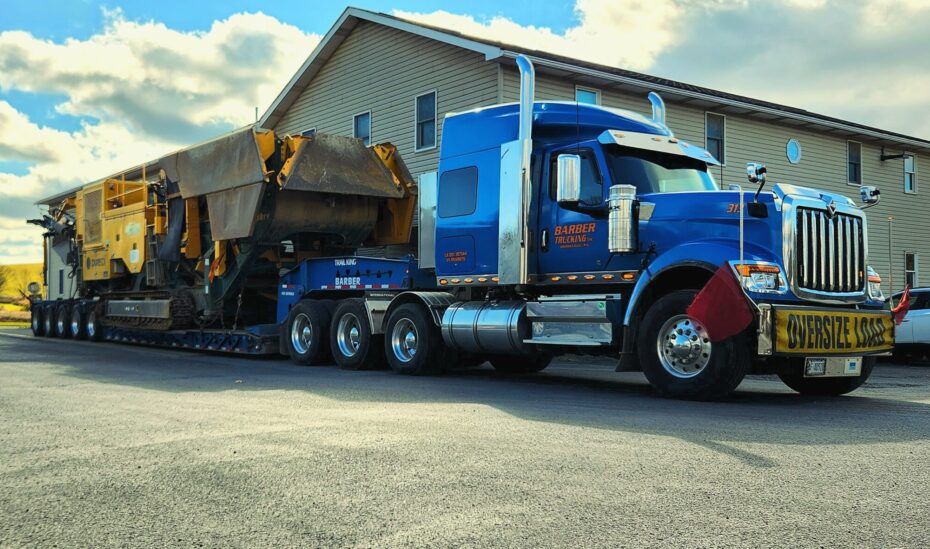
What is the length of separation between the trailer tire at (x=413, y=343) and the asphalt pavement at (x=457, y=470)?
8.17 ft

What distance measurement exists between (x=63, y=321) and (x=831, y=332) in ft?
67.7

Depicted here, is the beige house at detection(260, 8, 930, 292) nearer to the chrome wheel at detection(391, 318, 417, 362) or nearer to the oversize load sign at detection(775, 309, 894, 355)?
the chrome wheel at detection(391, 318, 417, 362)

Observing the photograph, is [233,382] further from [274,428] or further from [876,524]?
[876,524]

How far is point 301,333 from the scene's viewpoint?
1437 cm

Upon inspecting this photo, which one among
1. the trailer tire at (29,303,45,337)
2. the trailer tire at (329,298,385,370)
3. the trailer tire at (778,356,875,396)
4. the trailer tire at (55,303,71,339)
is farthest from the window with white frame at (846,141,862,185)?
the trailer tire at (29,303,45,337)

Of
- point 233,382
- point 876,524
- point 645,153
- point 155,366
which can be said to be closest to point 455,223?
point 645,153

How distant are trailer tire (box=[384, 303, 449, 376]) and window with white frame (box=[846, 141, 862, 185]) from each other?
1829 centimetres

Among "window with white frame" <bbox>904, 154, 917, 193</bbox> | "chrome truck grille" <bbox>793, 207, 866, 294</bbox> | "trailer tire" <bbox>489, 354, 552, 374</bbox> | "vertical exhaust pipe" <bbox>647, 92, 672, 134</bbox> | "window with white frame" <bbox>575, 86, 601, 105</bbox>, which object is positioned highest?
"window with white frame" <bbox>575, 86, 601, 105</bbox>

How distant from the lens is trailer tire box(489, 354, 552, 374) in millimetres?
13039

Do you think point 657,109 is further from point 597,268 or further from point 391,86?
point 391,86

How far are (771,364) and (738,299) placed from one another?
117 cm

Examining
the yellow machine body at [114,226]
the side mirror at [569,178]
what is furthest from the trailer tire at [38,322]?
the side mirror at [569,178]

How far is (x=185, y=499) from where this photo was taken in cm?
435

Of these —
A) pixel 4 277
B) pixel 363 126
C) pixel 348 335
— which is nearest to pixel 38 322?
pixel 363 126
